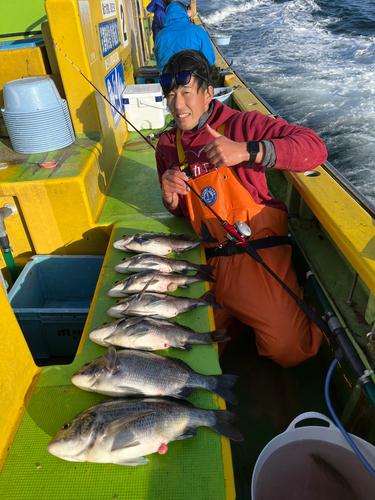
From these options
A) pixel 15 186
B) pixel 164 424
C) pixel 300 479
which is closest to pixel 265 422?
pixel 300 479

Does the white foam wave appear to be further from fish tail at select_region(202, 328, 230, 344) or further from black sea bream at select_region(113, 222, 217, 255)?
fish tail at select_region(202, 328, 230, 344)

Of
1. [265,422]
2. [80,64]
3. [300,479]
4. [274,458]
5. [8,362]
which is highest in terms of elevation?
[80,64]

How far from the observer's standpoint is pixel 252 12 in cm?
2225

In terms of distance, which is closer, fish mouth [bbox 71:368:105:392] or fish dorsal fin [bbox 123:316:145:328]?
fish mouth [bbox 71:368:105:392]

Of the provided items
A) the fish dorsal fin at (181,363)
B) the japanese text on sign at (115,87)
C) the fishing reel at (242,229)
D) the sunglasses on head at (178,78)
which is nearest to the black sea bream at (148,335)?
the fish dorsal fin at (181,363)

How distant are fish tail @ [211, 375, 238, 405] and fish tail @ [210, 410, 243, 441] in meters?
0.10

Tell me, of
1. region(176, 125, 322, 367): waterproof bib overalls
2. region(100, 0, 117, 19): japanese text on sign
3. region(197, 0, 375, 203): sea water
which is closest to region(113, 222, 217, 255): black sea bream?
region(176, 125, 322, 367): waterproof bib overalls

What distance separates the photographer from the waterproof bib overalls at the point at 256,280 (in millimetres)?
2652

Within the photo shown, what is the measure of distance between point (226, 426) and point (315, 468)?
2.04 ft

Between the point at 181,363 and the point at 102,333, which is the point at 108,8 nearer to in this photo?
the point at 102,333

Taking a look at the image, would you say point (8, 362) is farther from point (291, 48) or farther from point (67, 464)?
point (291, 48)

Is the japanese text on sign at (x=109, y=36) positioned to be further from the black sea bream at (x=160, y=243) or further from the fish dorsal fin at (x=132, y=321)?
the fish dorsal fin at (x=132, y=321)

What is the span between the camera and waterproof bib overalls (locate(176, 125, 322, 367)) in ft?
8.70

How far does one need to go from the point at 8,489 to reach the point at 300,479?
1.50 metres
